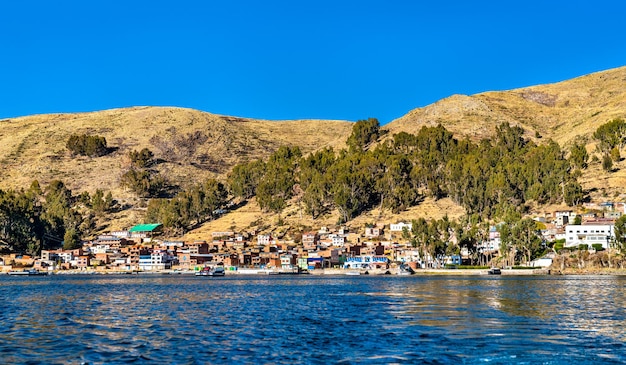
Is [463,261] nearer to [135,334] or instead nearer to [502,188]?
[502,188]

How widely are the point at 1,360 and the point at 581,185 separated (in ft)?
568

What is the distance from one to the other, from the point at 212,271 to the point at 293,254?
71.8ft

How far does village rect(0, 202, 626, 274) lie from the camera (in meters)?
163

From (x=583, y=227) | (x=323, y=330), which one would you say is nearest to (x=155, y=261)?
(x=583, y=227)

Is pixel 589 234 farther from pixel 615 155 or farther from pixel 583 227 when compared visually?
pixel 615 155

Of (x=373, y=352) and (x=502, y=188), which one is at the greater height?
(x=502, y=188)

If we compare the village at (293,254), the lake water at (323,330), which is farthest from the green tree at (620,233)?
the lake water at (323,330)

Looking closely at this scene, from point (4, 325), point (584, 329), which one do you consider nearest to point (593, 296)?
point (584, 329)

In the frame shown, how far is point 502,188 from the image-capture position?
18000cm

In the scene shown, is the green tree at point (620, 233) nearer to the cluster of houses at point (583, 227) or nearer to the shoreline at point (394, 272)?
the cluster of houses at point (583, 227)

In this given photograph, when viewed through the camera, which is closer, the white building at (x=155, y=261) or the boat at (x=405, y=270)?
the boat at (x=405, y=270)

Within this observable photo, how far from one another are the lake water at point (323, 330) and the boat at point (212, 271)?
307ft

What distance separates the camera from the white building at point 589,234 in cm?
14338

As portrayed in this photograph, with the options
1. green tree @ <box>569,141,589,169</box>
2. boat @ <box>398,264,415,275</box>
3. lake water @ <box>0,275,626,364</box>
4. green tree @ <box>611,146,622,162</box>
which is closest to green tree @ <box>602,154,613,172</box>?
green tree @ <box>611,146,622,162</box>
